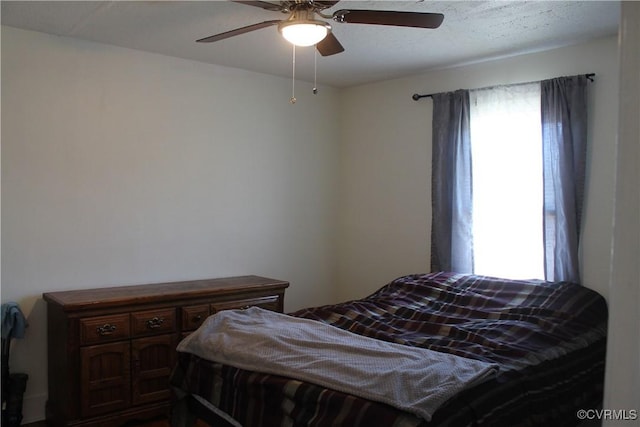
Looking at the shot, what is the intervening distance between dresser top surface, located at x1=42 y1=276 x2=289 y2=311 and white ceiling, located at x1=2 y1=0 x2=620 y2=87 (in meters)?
1.61

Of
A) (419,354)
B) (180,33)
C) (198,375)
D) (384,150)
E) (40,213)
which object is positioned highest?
(180,33)

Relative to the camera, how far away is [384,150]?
4.51m

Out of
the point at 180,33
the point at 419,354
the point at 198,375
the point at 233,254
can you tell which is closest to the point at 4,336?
the point at 198,375

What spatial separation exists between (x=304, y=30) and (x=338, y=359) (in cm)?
141

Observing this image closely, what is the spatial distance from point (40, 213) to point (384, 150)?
2.69m

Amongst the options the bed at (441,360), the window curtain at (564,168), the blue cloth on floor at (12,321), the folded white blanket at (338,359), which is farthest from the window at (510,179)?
the blue cloth on floor at (12,321)

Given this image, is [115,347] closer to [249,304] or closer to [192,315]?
[192,315]

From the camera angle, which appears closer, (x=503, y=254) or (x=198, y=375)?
(x=198, y=375)

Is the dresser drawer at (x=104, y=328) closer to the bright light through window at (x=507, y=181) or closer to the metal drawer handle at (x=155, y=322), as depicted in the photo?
the metal drawer handle at (x=155, y=322)

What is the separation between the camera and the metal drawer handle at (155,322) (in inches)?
126

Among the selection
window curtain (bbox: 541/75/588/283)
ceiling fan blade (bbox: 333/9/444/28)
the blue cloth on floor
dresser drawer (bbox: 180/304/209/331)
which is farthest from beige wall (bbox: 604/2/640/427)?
the blue cloth on floor

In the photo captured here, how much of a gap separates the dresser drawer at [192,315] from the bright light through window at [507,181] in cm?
198

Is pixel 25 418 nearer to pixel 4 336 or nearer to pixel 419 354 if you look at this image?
pixel 4 336

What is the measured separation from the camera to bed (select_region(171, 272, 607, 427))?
5.99 feet
